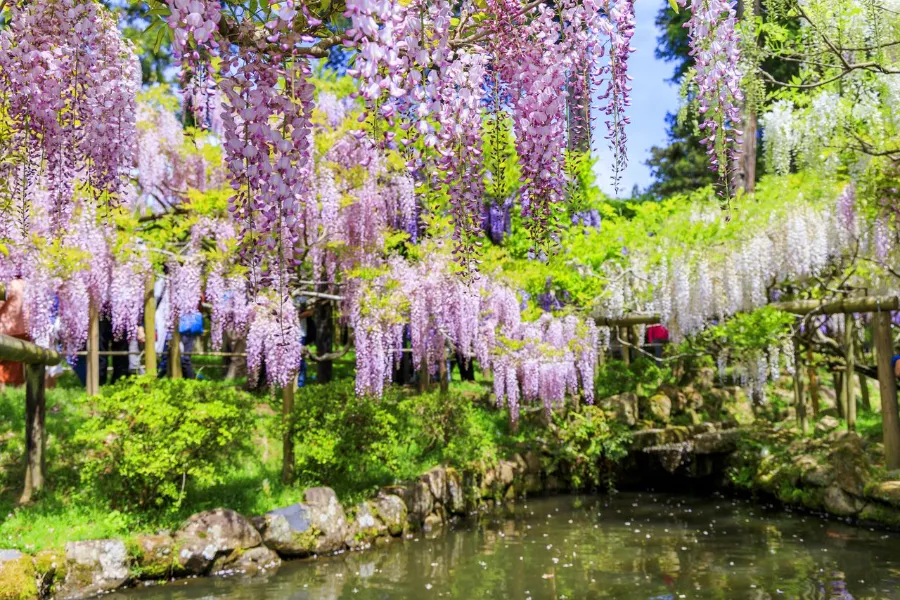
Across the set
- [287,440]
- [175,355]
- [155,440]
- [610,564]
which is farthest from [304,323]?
[610,564]

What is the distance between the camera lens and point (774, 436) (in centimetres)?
1109

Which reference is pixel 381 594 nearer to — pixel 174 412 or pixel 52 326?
pixel 174 412

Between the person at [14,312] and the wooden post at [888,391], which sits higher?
the person at [14,312]

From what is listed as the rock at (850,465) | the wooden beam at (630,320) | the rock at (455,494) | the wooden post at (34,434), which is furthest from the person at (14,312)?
the rock at (850,465)

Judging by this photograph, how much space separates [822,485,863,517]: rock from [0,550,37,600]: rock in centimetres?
828

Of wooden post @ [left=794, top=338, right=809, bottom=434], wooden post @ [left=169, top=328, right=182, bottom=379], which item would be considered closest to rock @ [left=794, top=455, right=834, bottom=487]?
wooden post @ [left=794, top=338, right=809, bottom=434]

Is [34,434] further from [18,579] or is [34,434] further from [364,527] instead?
[364,527]

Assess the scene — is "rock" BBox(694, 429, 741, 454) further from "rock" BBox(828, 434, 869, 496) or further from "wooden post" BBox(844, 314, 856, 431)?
"rock" BBox(828, 434, 869, 496)

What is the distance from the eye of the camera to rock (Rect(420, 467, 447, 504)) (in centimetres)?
975

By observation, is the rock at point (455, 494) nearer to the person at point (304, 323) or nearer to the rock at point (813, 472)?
the person at point (304, 323)

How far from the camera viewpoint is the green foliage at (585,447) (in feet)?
39.8

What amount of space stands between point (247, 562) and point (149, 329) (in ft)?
12.1

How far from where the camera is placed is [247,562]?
7.38m

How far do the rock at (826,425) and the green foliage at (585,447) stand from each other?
8.94ft
